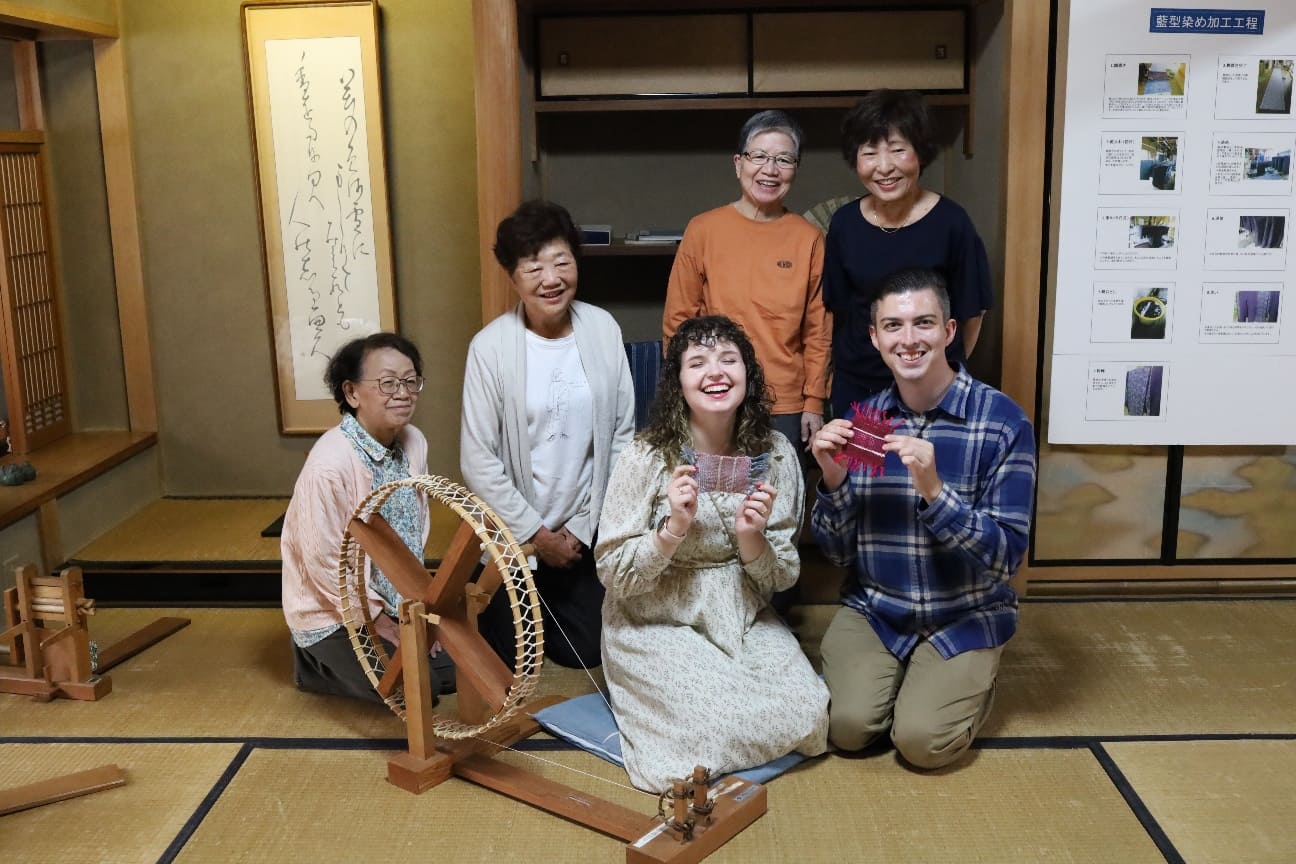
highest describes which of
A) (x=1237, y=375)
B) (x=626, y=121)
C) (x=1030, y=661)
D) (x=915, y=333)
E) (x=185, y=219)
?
(x=626, y=121)

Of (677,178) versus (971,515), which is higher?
(677,178)

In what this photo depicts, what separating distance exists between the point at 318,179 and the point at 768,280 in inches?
75.4

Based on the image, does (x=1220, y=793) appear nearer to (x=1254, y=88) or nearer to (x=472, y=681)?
(x=472, y=681)

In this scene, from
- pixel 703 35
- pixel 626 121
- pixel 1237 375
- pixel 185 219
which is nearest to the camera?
pixel 1237 375

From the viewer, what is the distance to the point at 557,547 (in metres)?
3.12

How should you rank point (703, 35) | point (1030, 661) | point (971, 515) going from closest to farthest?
point (971, 515)
point (1030, 661)
point (703, 35)

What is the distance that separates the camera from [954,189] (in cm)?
389

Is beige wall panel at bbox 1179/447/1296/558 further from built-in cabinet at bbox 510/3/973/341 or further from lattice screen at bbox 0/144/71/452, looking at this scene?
lattice screen at bbox 0/144/71/452

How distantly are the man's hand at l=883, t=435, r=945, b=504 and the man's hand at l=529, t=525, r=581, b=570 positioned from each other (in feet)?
3.15

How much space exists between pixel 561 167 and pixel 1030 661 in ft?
7.04

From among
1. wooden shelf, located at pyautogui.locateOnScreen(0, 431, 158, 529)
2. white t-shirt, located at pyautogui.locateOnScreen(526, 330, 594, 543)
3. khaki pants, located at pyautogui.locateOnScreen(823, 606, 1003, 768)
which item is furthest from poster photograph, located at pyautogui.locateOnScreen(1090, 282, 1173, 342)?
wooden shelf, located at pyautogui.locateOnScreen(0, 431, 158, 529)

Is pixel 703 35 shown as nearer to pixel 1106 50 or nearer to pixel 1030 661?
pixel 1106 50

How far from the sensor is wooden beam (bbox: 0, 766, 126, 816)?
248 cm

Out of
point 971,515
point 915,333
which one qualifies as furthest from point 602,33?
point 971,515
